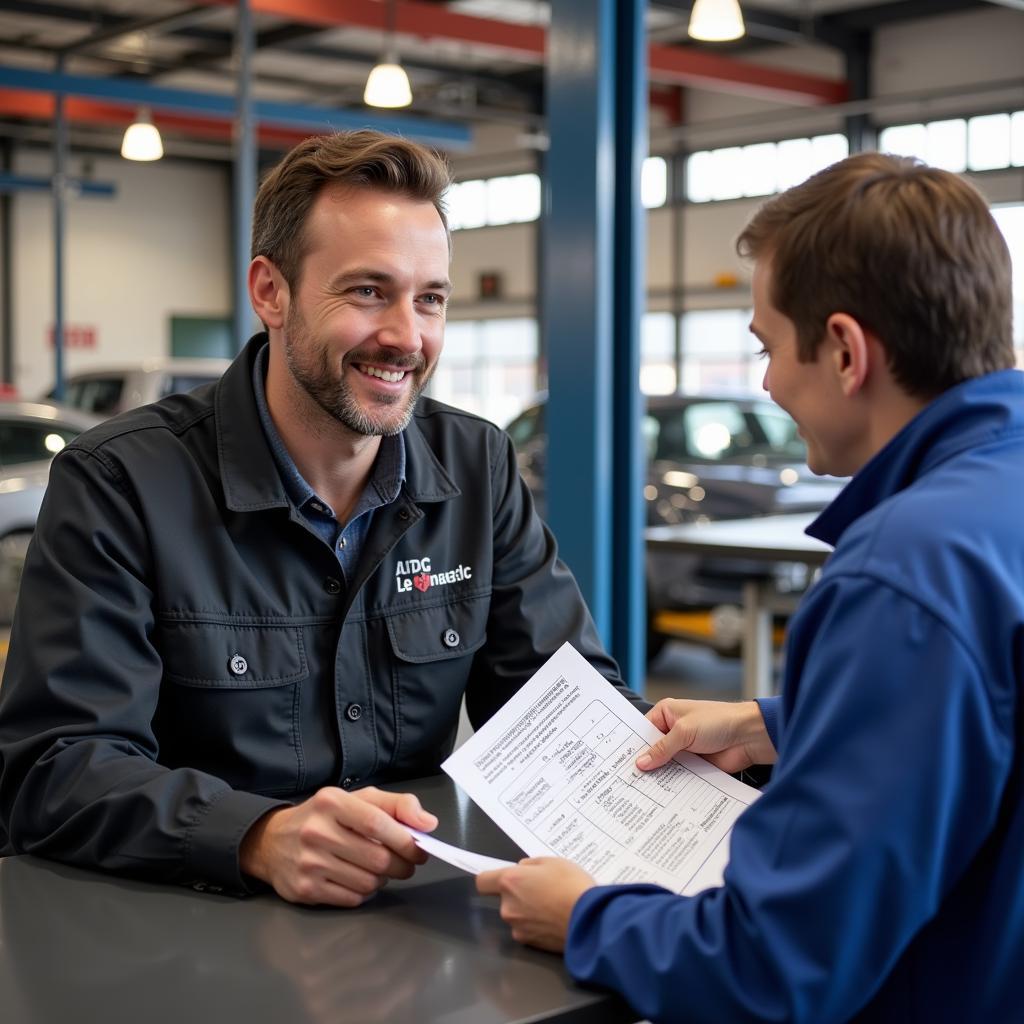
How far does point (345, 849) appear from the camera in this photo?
1512mm

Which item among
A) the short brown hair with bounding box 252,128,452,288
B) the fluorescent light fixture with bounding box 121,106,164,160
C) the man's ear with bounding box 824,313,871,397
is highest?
the fluorescent light fixture with bounding box 121,106,164,160

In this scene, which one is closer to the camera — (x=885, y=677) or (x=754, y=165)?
(x=885, y=677)

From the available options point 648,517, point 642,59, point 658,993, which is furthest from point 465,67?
point 658,993

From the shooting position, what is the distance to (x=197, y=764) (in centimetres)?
197

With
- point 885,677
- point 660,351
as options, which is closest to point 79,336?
point 660,351

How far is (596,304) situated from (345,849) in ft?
6.59

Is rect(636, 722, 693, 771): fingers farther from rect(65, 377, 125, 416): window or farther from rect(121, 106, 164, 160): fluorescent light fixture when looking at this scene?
rect(121, 106, 164, 160): fluorescent light fixture

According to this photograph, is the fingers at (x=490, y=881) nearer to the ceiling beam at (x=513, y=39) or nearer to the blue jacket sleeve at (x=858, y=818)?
the blue jacket sleeve at (x=858, y=818)

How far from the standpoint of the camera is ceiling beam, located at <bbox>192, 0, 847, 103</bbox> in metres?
12.0

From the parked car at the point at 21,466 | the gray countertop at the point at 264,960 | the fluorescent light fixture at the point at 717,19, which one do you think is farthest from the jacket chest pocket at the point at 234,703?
the fluorescent light fixture at the point at 717,19

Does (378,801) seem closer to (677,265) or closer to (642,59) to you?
(642,59)

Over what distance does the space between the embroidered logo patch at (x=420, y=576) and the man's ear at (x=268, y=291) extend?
1.38ft

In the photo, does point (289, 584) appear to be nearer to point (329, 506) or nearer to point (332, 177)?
point (329, 506)

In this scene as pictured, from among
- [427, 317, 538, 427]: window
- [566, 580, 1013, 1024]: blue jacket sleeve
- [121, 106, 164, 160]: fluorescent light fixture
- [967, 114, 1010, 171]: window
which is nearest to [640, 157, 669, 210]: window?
[427, 317, 538, 427]: window
